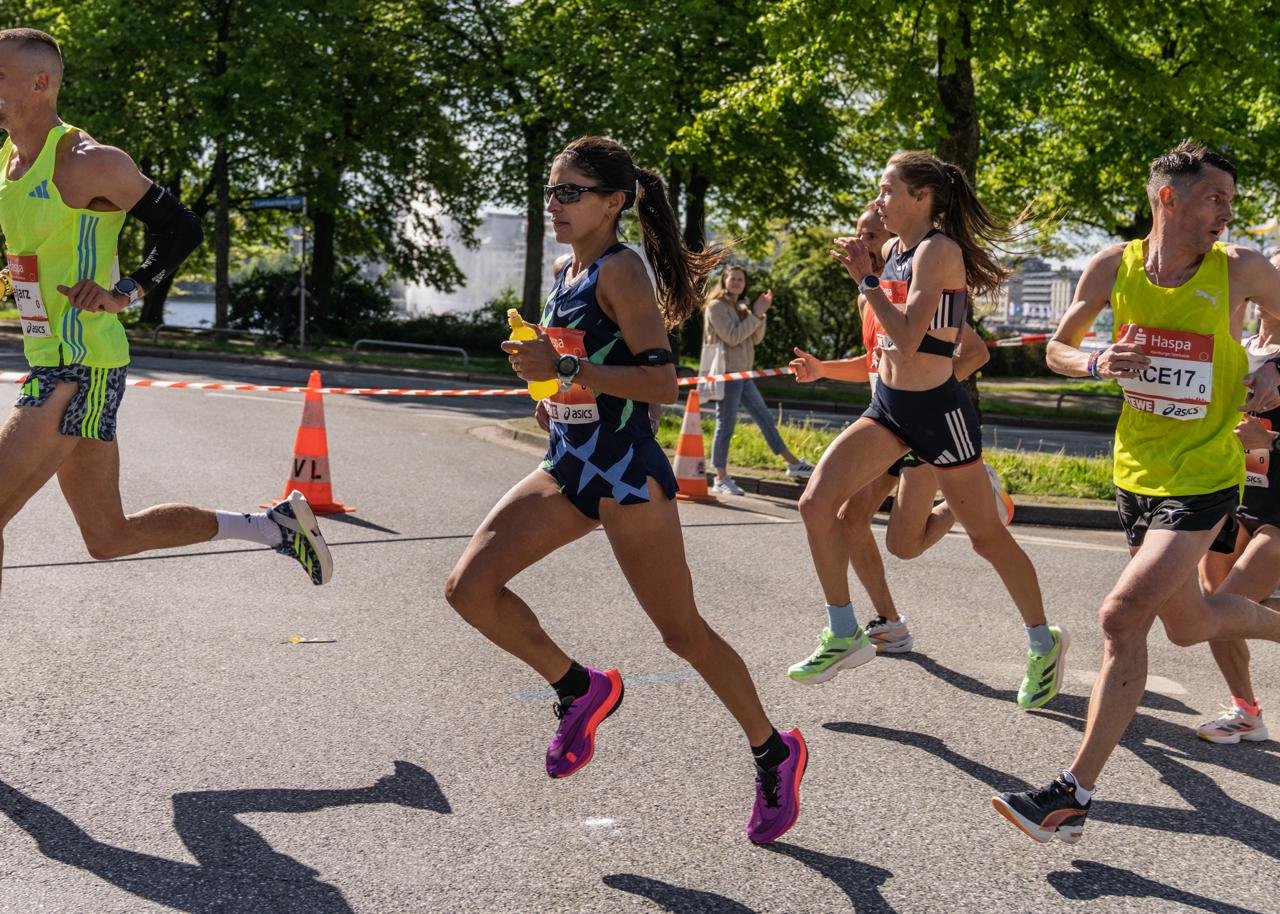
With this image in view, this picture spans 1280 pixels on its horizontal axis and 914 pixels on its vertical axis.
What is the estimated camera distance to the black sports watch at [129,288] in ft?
15.5

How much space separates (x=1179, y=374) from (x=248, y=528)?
10.9ft

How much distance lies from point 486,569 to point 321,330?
96.0 ft

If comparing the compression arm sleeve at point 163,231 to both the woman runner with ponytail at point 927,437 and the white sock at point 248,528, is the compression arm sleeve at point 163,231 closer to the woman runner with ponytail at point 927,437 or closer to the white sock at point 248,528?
the white sock at point 248,528

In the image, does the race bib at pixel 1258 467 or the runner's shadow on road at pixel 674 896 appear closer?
the runner's shadow on road at pixel 674 896

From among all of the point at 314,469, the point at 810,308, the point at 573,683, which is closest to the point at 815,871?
the point at 573,683

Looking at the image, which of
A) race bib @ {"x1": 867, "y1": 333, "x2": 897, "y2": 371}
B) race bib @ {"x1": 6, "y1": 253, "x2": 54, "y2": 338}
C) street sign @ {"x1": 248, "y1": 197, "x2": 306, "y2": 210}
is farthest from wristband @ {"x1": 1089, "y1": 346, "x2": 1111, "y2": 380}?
street sign @ {"x1": 248, "y1": 197, "x2": 306, "y2": 210}

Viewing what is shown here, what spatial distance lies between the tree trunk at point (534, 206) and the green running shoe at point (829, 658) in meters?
25.9

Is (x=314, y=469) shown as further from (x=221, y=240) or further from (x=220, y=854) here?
(x=221, y=240)

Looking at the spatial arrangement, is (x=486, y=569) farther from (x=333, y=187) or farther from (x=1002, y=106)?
(x=333, y=187)

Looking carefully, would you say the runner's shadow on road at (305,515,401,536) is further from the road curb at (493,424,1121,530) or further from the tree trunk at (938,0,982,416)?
the tree trunk at (938,0,982,416)

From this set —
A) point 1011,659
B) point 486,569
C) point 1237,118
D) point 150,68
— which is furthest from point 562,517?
point 150,68

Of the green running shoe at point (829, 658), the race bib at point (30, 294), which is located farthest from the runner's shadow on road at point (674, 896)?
the race bib at point (30, 294)

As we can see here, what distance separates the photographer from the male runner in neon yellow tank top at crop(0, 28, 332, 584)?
468 centimetres

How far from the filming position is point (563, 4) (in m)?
30.6
